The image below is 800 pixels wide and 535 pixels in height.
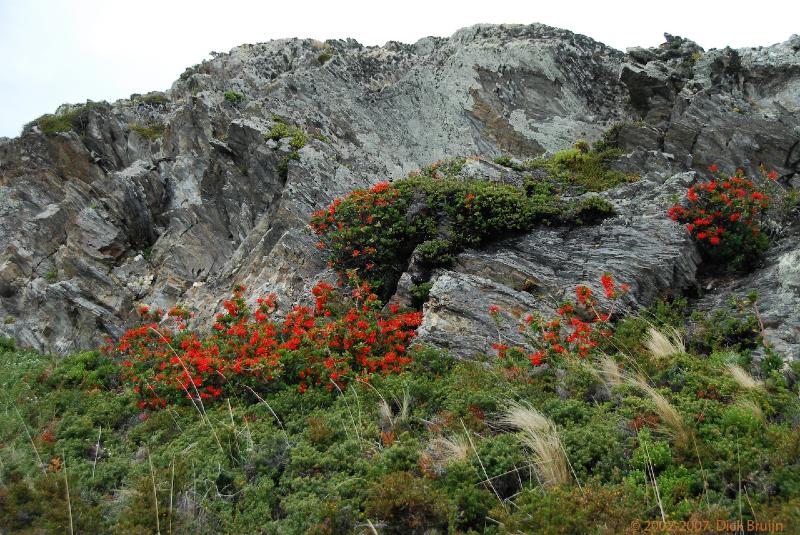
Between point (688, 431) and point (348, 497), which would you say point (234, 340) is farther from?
point (688, 431)

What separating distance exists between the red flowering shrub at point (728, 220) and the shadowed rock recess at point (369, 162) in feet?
1.40

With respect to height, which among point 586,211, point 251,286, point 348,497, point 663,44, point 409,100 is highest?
point 663,44

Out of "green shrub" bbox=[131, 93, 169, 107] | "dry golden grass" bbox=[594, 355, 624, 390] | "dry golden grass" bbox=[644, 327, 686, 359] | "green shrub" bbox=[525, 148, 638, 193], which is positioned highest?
"green shrub" bbox=[131, 93, 169, 107]

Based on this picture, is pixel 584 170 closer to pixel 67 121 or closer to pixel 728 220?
pixel 728 220

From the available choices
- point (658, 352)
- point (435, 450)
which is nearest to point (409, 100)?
point (658, 352)

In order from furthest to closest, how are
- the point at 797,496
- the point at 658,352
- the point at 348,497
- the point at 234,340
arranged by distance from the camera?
the point at 234,340, the point at 658,352, the point at 348,497, the point at 797,496

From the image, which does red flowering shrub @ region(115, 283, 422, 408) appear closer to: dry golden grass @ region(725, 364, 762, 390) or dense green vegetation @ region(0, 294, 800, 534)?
dense green vegetation @ region(0, 294, 800, 534)

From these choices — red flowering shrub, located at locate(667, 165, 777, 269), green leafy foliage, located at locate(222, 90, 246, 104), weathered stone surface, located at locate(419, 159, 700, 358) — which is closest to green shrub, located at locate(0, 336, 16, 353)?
green leafy foliage, located at locate(222, 90, 246, 104)

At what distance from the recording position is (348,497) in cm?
545

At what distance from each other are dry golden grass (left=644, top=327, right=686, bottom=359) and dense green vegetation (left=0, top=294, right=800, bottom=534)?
75mm

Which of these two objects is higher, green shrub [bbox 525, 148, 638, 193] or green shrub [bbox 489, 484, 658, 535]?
green shrub [bbox 525, 148, 638, 193]

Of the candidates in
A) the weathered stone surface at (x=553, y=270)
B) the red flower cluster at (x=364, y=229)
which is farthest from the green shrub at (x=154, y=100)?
the weathered stone surface at (x=553, y=270)

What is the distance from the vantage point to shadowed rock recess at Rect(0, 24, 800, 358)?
10828 millimetres

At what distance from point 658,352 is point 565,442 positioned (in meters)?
2.88
